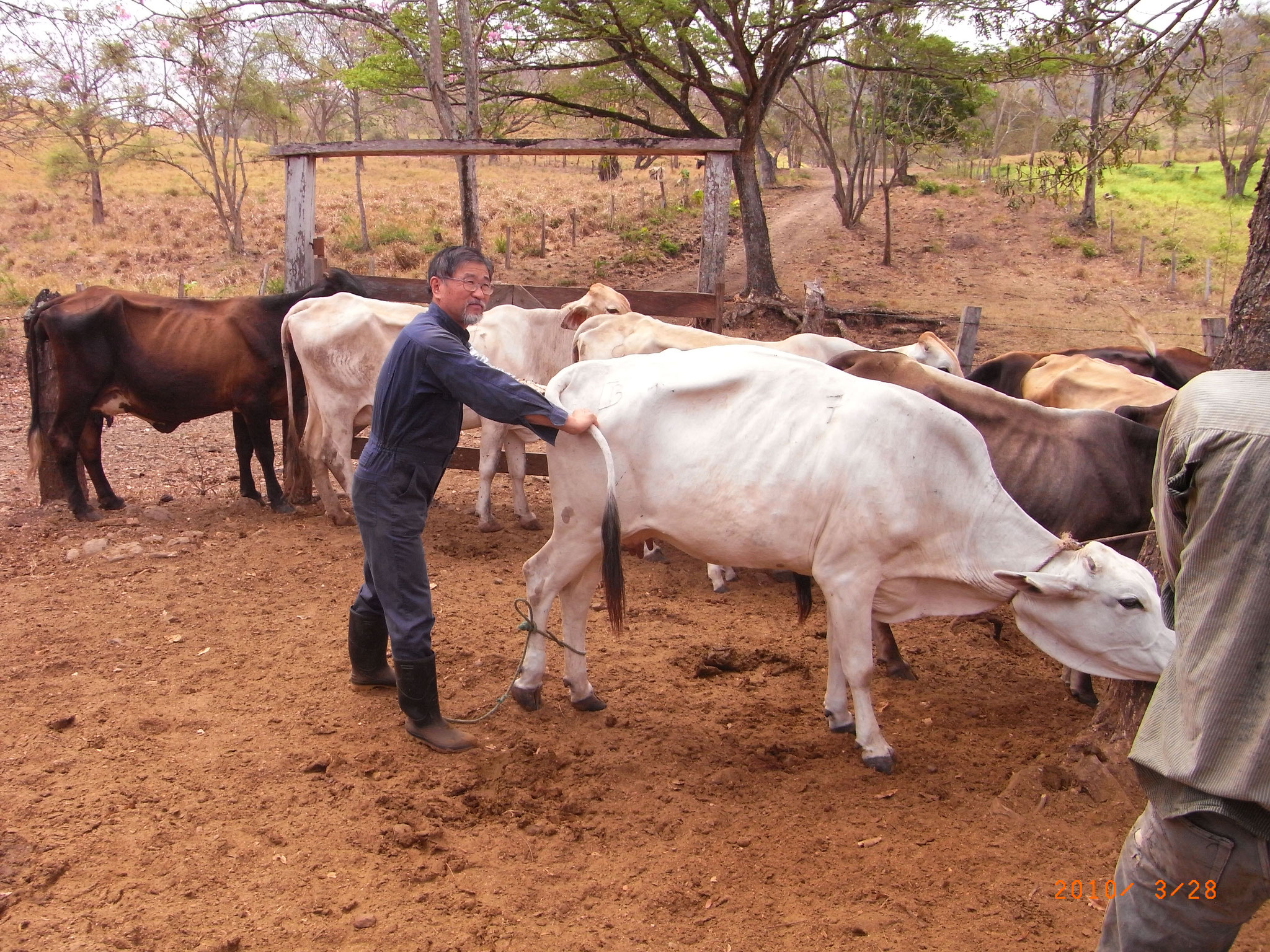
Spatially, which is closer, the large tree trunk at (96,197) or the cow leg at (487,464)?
the cow leg at (487,464)

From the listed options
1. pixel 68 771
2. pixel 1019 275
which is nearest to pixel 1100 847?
pixel 68 771

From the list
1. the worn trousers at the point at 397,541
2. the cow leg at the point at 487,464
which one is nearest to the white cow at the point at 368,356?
the cow leg at the point at 487,464

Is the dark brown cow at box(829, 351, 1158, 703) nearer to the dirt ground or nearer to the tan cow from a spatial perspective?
the dirt ground

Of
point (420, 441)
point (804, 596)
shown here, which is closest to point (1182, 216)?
point (804, 596)

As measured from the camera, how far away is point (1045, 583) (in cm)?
385

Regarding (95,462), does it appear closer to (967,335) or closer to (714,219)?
(714,219)

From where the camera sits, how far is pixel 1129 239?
2792cm

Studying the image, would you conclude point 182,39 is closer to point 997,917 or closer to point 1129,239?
point 1129,239

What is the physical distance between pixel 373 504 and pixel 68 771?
5.33 ft

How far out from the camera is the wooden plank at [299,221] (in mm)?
9461

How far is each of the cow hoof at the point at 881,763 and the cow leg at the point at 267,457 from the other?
524 centimetres

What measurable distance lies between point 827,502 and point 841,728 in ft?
3.75

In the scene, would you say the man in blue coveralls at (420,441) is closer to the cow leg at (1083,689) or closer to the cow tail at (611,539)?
the cow tail at (611,539)

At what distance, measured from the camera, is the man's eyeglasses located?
4078mm
